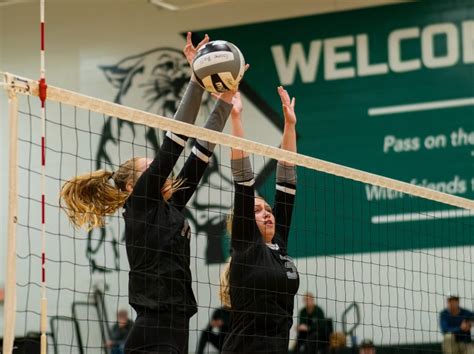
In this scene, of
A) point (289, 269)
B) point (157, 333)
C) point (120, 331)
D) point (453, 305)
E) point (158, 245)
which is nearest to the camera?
point (157, 333)

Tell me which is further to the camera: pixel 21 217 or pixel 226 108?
pixel 21 217

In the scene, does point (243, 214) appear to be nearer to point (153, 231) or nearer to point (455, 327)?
point (153, 231)

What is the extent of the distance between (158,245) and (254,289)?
875mm

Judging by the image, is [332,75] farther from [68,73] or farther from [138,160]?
[138,160]

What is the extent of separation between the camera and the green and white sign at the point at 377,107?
16.3 metres

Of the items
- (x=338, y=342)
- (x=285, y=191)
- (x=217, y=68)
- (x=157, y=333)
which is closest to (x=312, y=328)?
(x=338, y=342)

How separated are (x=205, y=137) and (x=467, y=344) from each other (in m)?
9.14

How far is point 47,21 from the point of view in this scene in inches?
781

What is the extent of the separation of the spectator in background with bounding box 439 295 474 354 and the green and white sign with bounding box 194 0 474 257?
4.11 feet

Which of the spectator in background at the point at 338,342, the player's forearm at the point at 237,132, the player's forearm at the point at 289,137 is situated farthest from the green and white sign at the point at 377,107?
the player's forearm at the point at 237,132

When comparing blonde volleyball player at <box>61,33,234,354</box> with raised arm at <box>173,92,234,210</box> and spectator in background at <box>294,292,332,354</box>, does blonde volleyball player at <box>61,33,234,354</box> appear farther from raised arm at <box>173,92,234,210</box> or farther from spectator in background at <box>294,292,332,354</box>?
spectator in background at <box>294,292,332,354</box>

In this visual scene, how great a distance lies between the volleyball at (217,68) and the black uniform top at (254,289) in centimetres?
70

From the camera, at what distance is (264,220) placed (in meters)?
6.52

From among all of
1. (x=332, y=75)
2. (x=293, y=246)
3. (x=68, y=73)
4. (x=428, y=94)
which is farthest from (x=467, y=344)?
(x=68, y=73)
